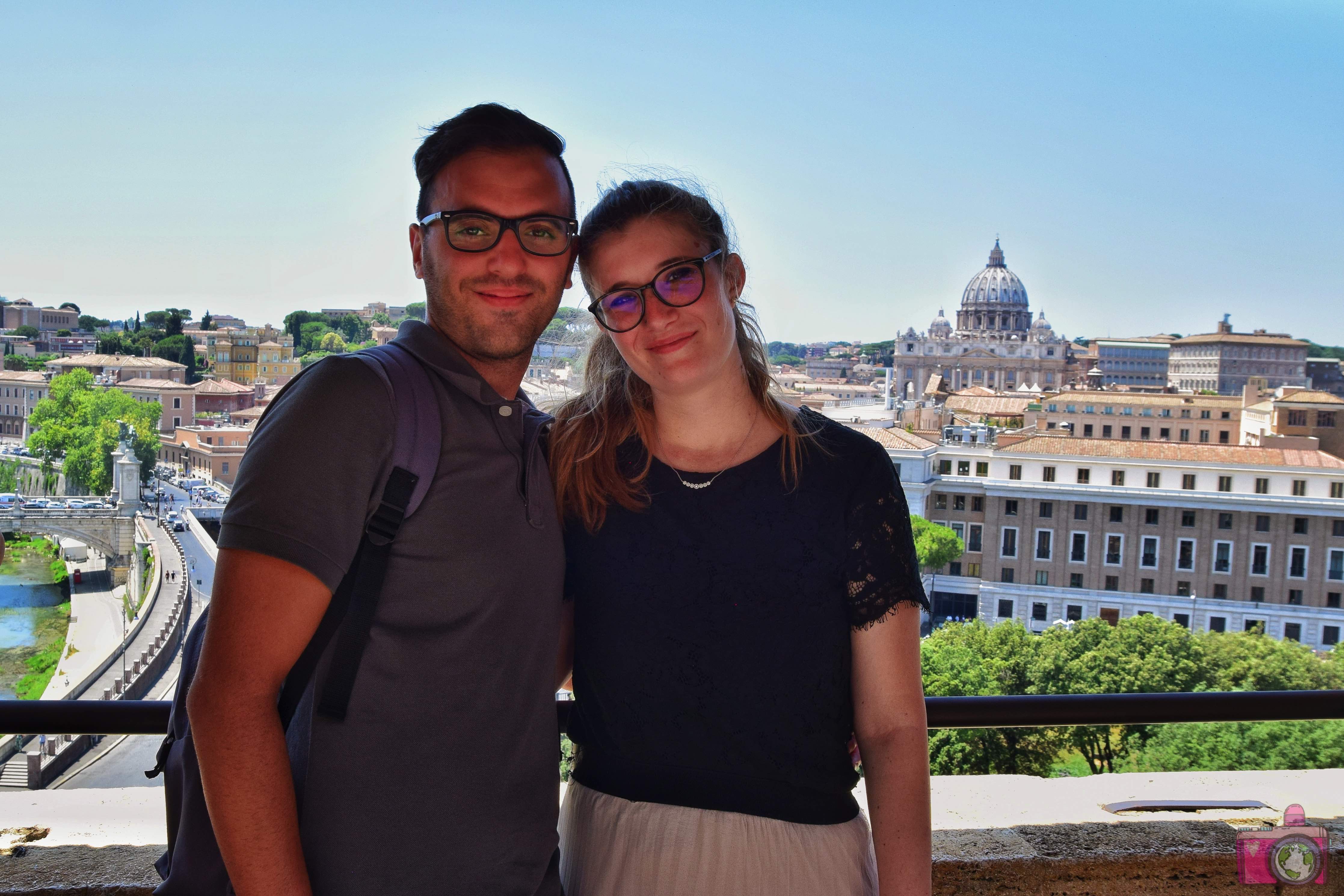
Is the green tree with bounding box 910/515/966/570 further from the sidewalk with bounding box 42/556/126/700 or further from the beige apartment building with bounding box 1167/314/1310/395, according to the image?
the beige apartment building with bounding box 1167/314/1310/395

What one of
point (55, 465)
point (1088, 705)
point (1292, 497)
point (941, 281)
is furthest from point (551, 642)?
point (941, 281)

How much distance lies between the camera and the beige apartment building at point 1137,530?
19750 millimetres

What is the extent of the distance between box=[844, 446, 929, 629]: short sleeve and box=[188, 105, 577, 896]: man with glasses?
19 cm

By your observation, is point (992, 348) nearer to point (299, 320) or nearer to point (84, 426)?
point (299, 320)

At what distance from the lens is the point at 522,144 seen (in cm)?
67

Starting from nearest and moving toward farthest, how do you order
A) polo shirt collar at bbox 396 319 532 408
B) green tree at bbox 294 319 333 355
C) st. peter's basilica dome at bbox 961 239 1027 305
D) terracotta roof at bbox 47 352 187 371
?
1. polo shirt collar at bbox 396 319 532 408
2. green tree at bbox 294 319 333 355
3. terracotta roof at bbox 47 352 187 371
4. st. peter's basilica dome at bbox 961 239 1027 305

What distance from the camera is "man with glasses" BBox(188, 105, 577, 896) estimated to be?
0.52 metres

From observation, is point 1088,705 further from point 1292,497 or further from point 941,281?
point 941,281

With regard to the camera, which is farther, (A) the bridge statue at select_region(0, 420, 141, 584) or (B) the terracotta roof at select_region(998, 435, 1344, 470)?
(B) the terracotta roof at select_region(998, 435, 1344, 470)

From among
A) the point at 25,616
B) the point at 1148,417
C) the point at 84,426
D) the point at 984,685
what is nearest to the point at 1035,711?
the point at 25,616

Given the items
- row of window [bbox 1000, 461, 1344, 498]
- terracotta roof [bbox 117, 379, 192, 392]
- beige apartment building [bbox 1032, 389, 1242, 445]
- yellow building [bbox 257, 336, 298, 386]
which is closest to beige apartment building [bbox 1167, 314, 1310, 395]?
beige apartment building [bbox 1032, 389, 1242, 445]

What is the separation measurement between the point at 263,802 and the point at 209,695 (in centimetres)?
6

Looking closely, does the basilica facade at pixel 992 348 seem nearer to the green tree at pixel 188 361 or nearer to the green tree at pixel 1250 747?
the green tree at pixel 188 361

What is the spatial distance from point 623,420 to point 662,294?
0.11 m
